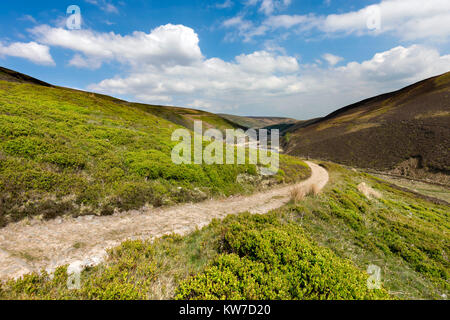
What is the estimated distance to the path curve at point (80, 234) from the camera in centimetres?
Result: 546

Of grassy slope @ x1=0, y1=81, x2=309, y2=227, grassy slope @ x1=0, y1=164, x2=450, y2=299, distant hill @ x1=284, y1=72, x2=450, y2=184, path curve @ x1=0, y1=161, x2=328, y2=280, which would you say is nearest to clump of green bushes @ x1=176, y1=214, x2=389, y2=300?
grassy slope @ x1=0, y1=164, x2=450, y2=299

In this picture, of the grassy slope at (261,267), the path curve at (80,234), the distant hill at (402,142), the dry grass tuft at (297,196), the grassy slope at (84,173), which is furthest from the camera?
the distant hill at (402,142)

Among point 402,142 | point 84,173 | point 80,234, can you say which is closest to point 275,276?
point 80,234

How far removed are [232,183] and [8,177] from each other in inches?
564

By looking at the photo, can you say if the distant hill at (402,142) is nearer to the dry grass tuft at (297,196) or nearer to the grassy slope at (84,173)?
the dry grass tuft at (297,196)

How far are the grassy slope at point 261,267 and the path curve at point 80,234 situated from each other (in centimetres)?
96

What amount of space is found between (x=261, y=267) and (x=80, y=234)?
7.59 metres

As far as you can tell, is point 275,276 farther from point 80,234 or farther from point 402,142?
point 402,142

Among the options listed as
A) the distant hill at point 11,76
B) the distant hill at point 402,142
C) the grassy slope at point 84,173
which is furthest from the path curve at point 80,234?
the distant hill at point 11,76

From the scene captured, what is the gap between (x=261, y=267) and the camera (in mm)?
5355

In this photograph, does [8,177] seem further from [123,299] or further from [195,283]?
[195,283]

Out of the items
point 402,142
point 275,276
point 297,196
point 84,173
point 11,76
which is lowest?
point 275,276
